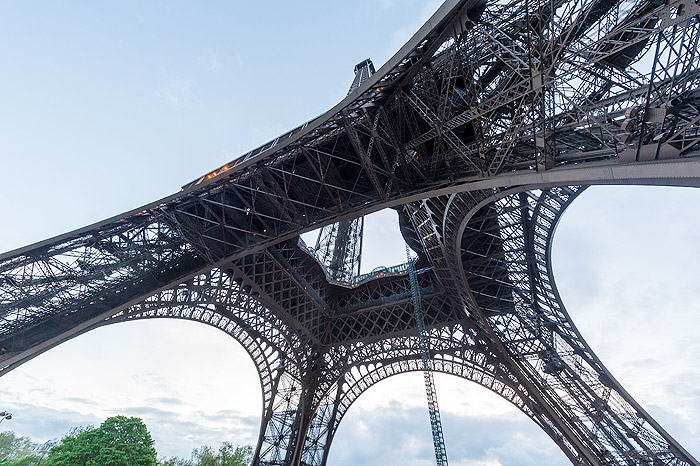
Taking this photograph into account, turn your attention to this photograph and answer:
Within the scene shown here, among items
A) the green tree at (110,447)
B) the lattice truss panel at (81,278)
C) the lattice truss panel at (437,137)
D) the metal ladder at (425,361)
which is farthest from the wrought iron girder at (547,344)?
the green tree at (110,447)

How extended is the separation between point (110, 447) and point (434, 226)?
21.9m

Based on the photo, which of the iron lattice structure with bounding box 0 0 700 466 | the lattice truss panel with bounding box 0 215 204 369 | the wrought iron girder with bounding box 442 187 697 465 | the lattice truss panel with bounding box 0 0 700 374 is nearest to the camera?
the lattice truss panel with bounding box 0 0 700 374

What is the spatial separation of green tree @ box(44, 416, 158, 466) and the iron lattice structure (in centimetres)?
779

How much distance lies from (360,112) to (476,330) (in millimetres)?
17290

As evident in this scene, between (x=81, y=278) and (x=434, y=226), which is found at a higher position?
(x=434, y=226)

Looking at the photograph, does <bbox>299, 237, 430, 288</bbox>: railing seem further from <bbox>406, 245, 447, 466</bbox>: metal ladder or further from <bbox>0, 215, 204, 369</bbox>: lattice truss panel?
<bbox>0, 215, 204, 369</bbox>: lattice truss panel

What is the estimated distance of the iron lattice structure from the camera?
7.71m

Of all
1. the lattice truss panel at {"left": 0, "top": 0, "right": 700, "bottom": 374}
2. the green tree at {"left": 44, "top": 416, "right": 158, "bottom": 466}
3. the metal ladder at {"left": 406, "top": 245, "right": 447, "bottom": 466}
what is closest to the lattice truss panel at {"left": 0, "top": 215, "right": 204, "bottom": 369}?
the lattice truss panel at {"left": 0, "top": 0, "right": 700, "bottom": 374}

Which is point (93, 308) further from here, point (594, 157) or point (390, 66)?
point (594, 157)

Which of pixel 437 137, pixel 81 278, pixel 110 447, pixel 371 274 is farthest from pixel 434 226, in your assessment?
pixel 110 447

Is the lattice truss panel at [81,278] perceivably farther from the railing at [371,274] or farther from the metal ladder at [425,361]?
the metal ladder at [425,361]

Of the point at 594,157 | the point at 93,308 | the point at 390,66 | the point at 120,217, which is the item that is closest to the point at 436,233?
the point at 390,66

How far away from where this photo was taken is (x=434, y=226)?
16.7 metres

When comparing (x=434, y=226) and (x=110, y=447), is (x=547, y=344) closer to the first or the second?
(x=434, y=226)
